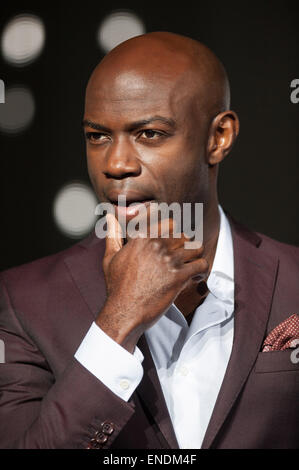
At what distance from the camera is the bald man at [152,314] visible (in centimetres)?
152

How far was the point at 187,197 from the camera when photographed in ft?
5.76

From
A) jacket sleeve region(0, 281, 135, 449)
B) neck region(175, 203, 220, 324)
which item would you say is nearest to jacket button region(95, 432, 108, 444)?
jacket sleeve region(0, 281, 135, 449)

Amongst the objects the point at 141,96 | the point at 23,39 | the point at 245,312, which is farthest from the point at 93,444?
the point at 23,39

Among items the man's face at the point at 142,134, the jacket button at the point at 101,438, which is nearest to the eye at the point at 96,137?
the man's face at the point at 142,134

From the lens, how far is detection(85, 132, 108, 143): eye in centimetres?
171

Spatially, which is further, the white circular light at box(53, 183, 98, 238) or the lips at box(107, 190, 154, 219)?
the white circular light at box(53, 183, 98, 238)

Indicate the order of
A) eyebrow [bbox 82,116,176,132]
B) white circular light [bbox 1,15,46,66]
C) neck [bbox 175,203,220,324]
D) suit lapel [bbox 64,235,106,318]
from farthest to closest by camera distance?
white circular light [bbox 1,15,46,66] < neck [bbox 175,203,220,324] < suit lapel [bbox 64,235,106,318] < eyebrow [bbox 82,116,176,132]

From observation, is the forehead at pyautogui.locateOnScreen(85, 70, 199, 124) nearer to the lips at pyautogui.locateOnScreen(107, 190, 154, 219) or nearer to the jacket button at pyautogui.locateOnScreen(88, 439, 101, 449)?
the lips at pyautogui.locateOnScreen(107, 190, 154, 219)

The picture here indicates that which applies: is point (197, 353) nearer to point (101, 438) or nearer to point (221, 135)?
point (101, 438)

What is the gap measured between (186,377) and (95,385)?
334 millimetres

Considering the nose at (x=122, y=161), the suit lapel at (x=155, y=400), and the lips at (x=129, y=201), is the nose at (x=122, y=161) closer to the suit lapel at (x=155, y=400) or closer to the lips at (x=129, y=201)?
the lips at (x=129, y=201)

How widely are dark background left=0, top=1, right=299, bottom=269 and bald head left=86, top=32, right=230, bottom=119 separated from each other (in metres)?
0.67

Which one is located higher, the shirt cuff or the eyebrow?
the eyebrow

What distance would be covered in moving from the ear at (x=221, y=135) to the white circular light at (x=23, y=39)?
0.85 meters
